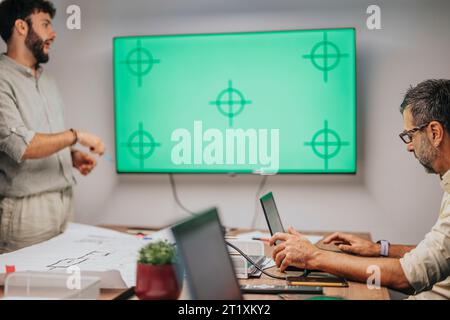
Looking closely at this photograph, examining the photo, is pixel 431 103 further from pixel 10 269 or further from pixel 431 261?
pixel 10 269

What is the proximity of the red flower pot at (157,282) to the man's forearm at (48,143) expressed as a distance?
94 cm

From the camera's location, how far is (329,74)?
218cm

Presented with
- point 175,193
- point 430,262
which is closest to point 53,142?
point 175,193

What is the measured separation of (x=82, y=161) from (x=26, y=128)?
15.9 inches

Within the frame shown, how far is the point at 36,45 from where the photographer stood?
1.85 m

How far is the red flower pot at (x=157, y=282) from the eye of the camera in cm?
98

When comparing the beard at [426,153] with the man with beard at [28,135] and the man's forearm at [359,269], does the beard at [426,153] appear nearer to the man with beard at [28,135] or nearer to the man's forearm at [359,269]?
the man's forearm at [359,269]

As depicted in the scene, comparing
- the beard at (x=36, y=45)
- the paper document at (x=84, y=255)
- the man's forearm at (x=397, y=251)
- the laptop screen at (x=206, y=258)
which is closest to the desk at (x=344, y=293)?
the laptop screen at (x=206, y=258)

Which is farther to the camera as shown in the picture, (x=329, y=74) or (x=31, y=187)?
(x=329, y=74)

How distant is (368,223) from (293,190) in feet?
1.25

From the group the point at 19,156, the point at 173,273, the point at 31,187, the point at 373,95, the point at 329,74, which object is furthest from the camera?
the point at 329,74

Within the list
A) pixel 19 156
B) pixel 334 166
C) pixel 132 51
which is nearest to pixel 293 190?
pixel 334 166

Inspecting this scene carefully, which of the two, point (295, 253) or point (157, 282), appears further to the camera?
point (295, 253)
